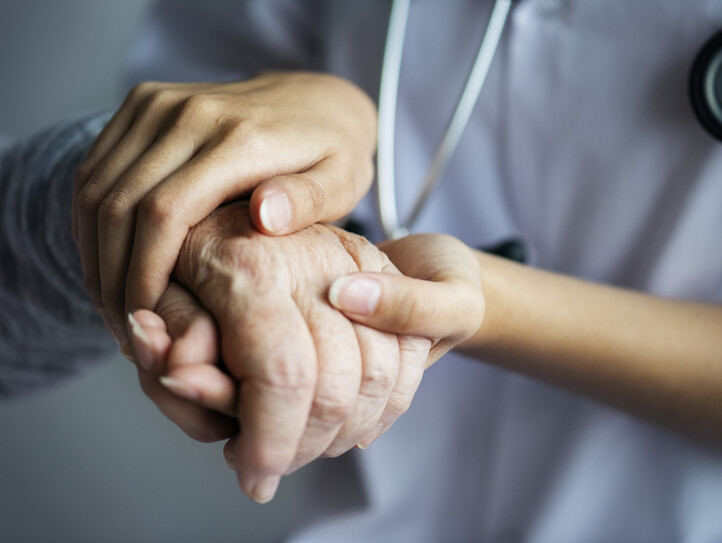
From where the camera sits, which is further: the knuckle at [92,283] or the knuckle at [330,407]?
the knuckle at [92,283]

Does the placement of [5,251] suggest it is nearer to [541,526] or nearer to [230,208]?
[230,208]

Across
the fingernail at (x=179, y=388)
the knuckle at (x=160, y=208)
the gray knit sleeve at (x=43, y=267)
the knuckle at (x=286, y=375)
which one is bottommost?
the gray knit sleeve at (x=43, y=267)

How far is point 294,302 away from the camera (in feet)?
0.97

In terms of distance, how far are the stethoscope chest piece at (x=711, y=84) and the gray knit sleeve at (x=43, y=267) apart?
533mm

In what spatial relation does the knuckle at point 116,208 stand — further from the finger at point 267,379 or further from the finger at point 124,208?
the finger at point 267,379

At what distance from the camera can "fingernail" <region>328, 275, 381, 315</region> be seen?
0.30 metres

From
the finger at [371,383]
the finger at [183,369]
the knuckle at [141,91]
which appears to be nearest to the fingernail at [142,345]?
the finger at [183,369]

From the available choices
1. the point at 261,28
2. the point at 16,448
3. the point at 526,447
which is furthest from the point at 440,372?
the point at 16,448

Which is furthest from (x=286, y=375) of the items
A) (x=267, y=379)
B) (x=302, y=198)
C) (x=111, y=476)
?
(x=111, y=476)

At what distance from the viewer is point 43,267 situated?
55 centimetres

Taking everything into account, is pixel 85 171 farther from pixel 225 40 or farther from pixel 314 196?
pixel 225 40

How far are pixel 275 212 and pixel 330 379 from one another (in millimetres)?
106

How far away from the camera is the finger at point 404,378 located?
33 cm

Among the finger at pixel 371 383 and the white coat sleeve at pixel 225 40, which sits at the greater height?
the white coat sleeve at pixel 225 40
